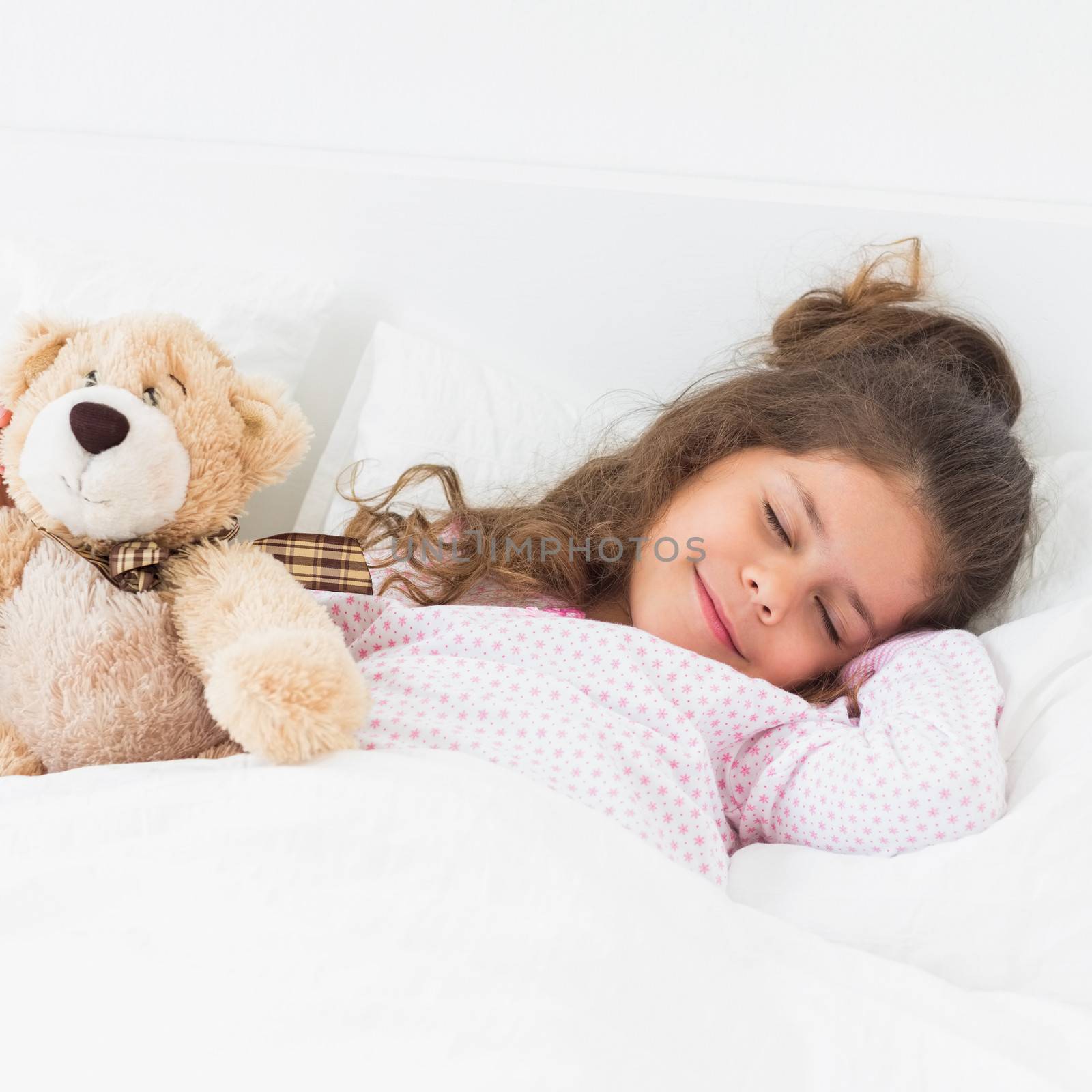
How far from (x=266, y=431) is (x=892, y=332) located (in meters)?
0.78

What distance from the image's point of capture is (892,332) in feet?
4.01

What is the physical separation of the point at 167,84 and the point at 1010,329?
1.16 metres

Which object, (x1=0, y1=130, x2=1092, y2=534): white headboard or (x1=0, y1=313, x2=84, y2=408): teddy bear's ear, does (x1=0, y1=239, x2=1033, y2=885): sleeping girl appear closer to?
(x1=0, y1=130, x2=1092, y2=534): white headboard

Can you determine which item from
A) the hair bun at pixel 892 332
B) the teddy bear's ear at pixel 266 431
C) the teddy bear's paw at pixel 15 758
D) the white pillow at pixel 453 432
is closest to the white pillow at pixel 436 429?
the white pillow at pixel 453 432

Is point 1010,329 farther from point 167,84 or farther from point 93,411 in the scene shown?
point 167,84

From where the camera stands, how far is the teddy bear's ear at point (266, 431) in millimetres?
798

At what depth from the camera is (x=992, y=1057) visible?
23.5 inches

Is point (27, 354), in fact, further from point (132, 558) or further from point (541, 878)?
point (541, 878)

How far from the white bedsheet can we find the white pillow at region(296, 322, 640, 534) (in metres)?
0.56

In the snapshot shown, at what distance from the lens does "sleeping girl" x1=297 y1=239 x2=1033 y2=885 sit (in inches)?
33.5

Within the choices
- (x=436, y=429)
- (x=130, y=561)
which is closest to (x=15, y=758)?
(x=130, y=561)

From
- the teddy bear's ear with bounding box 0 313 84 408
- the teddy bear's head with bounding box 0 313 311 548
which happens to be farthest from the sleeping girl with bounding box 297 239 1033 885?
the teddy bear's ear with bounding box 0 313 84 408

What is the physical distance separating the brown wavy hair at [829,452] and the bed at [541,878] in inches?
2.0

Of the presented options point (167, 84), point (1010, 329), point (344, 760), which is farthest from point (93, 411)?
point (1010, 329)
